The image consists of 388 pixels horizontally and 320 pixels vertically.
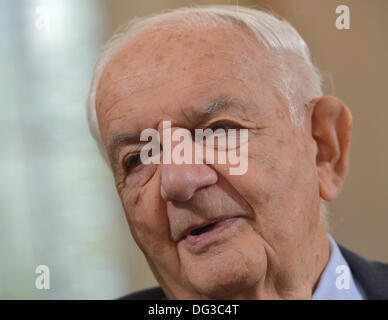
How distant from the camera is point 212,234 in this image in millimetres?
1007

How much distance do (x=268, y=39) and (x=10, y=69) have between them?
0.69 meters

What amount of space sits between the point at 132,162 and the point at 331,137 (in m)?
0.44

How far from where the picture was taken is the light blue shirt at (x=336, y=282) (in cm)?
116

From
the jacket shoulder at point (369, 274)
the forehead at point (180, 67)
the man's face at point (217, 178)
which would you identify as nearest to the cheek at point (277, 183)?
the man's face at point (217, 178)

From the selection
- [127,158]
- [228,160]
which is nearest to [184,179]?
[228,160]

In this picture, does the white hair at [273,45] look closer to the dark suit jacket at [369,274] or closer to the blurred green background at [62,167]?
the blurred green background at [62,167]

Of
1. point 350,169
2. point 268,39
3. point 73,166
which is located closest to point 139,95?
point 268,39

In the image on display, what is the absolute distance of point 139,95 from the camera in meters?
1.08

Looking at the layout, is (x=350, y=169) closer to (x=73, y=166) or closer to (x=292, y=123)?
(x=292, y=123)

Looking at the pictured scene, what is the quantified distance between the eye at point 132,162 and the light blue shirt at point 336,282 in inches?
18.8

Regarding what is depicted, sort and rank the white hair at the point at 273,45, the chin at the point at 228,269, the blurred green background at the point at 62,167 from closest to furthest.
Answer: the chin at the point at 228,269
the white hair at the point at 273,45
the blurred green background at the point at 62,167

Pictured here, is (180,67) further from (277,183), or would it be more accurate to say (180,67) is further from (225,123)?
(277,183)

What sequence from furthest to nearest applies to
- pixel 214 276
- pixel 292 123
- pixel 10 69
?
pixel 10 69
pixel 292 123
pixel 214 276

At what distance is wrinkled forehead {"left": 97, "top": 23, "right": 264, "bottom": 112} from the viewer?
1.07 meters
